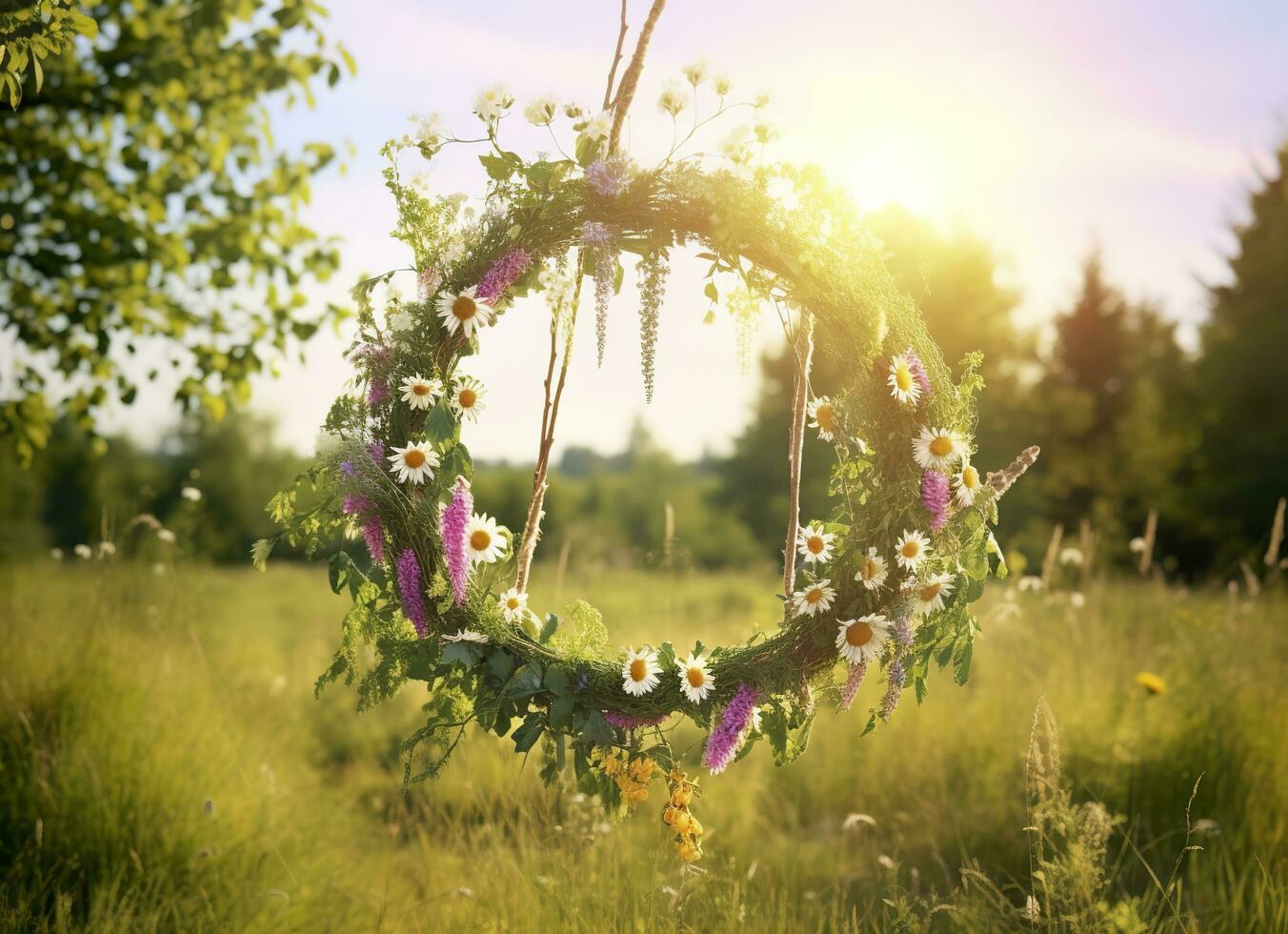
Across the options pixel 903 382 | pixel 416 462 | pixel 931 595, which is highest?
pixel 903 382

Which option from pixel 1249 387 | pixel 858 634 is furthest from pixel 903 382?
pixel 1249 387

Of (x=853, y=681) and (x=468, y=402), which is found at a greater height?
(x=468, y=402)

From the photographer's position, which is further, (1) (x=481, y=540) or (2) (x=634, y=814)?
(2) (x=634, y=814)

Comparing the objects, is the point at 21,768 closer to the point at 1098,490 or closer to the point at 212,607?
the point at 212,607

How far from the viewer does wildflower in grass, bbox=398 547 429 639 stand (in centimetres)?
Result: 260

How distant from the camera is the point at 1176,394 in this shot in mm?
18516

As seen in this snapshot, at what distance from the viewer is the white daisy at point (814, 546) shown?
2.75m

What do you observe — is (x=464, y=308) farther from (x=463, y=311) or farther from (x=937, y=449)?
(x=937, y=449)

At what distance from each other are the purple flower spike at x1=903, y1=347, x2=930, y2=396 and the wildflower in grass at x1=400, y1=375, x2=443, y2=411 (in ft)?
4.28

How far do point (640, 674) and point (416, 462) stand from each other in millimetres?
820

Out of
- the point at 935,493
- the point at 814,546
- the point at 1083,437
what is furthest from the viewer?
the point at 1083,437

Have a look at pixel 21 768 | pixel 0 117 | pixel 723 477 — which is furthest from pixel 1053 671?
pixel 723 477

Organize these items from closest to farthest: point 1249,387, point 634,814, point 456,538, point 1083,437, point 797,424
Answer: point 456,538 → point 797,424 → point 634,814 → point 1249,387 → point 1083,437

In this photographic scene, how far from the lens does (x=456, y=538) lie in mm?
2525
